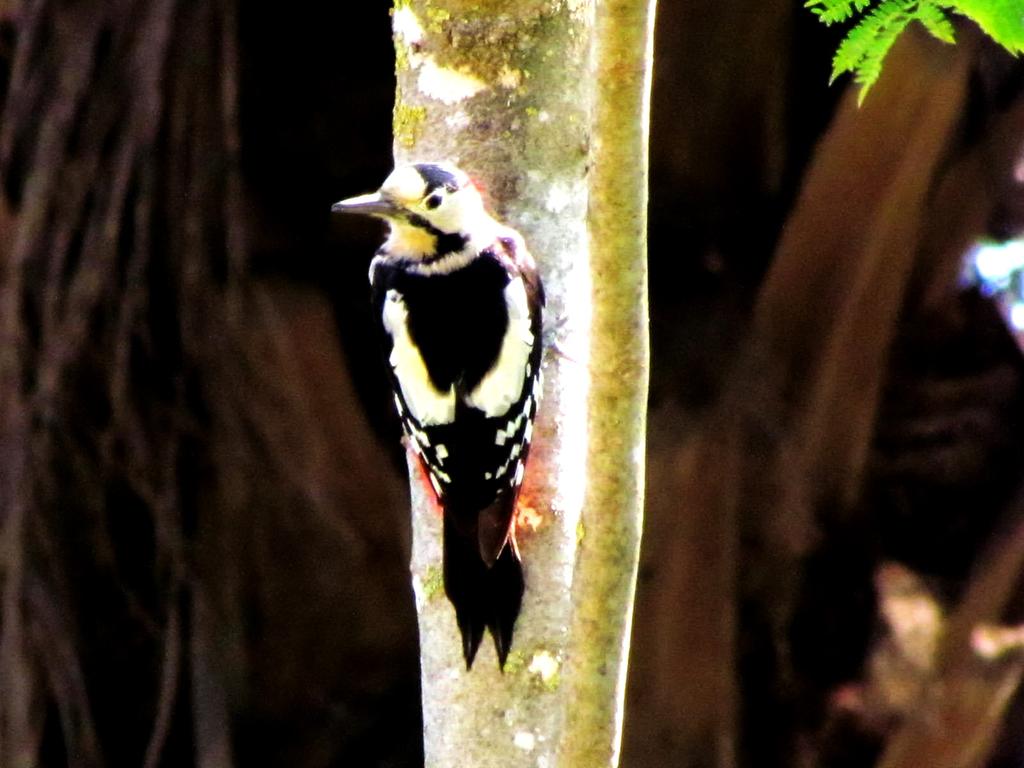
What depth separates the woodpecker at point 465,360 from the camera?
6.29 feet

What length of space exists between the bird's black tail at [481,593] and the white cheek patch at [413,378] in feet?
0.88

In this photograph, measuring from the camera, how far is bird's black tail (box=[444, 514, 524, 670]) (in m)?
1.83

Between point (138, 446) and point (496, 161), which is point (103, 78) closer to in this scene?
point (138, 446)

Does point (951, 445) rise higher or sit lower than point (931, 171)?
lower

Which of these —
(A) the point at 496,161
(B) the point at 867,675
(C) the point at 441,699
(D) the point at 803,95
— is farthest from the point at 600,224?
(B) the point at 867,675

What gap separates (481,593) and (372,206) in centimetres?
57

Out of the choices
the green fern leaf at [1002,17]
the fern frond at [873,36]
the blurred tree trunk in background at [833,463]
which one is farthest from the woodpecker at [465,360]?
the blurred tree trunk in background at [833,463]

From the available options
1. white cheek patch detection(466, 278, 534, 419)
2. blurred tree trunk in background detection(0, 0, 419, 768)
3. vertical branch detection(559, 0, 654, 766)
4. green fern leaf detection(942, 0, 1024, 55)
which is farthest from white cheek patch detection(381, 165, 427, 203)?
blurred tree trunk in background detection(0, 0, 419, 768)

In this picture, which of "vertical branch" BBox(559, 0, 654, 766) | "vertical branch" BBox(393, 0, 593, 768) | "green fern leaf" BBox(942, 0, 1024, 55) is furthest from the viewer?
"vertical branch" BBox(393, 0, 593, 768)

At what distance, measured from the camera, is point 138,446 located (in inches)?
148

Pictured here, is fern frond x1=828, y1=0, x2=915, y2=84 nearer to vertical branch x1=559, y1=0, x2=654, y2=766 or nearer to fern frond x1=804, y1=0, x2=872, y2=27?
fern frond x1=804, y1=0, x2=872, y2=27

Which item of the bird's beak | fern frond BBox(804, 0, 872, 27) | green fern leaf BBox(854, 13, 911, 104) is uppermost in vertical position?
fern frond BBox(804, 0, 872, 27)

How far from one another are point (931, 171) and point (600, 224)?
2.43m

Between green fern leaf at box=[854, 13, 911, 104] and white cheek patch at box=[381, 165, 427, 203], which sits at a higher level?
green fern leaf at box=[854, 13, 911, 104]
